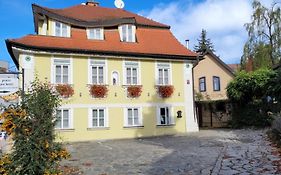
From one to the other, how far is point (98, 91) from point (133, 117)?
9.88 feet

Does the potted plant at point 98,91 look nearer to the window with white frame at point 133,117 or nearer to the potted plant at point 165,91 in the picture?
the window with white frame at point 133,117

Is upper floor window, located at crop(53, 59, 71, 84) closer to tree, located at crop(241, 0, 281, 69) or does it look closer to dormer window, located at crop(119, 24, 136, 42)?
dormer window, located at crop(119, 24, 136, 42)

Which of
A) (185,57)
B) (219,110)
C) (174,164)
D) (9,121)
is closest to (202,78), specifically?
(219,110)

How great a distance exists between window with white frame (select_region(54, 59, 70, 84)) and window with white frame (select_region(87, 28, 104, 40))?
292cm

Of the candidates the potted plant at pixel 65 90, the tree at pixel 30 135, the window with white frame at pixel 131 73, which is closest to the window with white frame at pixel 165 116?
the window with white frame at pixel 131 73

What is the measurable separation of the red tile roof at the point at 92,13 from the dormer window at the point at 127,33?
2.96ft

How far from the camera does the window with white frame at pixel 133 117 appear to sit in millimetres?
21891

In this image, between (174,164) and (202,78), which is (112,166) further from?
(202,78)

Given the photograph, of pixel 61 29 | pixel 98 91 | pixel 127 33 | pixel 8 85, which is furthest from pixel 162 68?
pixel 8 85

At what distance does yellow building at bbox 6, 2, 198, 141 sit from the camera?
66.5ft

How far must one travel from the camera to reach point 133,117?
72.3ft

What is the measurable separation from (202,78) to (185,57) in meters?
17.0

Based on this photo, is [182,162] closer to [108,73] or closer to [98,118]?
[98,118]

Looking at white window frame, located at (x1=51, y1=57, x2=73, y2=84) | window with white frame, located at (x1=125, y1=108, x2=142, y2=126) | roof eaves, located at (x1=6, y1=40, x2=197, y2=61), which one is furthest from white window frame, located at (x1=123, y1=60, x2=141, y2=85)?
white window frame, located at (x1=51, y1=57, x2=73, y2=84)
